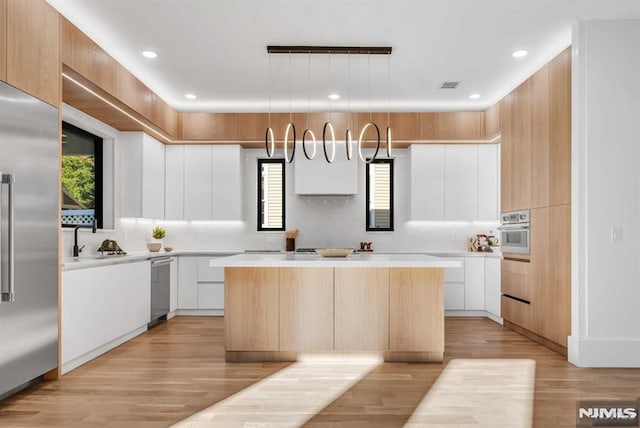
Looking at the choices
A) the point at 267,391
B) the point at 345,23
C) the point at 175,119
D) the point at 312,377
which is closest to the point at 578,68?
the point at 345,23

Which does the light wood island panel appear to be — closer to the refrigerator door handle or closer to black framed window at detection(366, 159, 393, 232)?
the refrigerator door handle

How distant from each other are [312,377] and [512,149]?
3324mm

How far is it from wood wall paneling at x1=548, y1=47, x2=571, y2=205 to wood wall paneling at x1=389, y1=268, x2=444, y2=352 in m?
1.27

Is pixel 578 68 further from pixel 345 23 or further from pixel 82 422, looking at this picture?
pixel 82 422

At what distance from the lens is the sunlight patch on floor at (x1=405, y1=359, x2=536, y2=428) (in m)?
2.77

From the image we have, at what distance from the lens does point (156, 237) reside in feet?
21.2

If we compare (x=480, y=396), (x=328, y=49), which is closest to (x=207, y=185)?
(x=328, y=49)

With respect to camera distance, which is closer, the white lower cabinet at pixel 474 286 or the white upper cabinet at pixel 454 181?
the white lower cabinet at pixel 474 286

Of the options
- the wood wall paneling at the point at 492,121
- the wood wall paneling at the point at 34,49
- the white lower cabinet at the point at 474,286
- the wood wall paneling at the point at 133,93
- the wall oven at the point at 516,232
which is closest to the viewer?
the wood wall paneling at the point at 34,49

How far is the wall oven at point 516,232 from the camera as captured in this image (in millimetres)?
4840

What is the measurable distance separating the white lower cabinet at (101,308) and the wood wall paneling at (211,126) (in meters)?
1.99

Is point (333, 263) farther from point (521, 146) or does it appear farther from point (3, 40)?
point (3, 40)

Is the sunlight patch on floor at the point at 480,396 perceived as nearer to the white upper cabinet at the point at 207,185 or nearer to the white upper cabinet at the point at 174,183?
the white upper cabinet at the point at 207,185

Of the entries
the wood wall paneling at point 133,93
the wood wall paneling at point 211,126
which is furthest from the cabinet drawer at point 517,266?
the wood wall paneling at point 133,93
